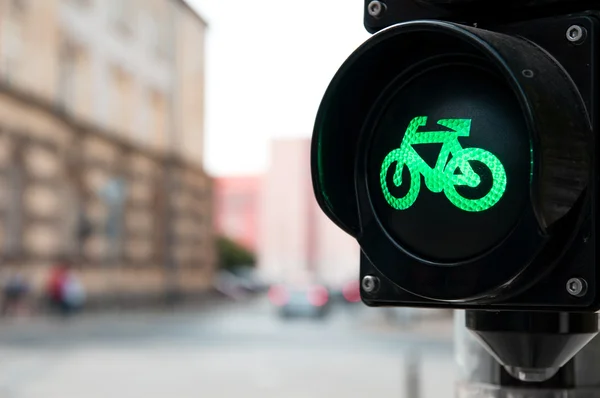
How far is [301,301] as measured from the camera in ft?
116

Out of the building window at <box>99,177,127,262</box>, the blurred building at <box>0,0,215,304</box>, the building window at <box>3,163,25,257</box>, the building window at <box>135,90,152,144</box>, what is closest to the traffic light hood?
the blurred building at <box>0,0,215,304</box>

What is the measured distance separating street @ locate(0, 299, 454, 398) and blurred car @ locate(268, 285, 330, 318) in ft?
11.6

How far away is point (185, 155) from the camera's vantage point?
152ft

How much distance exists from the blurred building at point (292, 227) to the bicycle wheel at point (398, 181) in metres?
90.2

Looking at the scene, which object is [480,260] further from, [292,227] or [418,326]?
[292,227]

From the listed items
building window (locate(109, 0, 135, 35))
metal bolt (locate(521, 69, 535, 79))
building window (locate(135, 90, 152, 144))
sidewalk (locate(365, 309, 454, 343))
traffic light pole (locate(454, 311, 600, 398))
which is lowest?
sidewalk (locate(365, 309, 454, 343))

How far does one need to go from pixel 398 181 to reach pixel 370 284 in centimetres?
15

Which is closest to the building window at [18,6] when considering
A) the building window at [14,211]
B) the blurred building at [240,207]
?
the building window at [14,211]

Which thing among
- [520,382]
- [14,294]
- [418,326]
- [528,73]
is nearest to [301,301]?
[418,326]

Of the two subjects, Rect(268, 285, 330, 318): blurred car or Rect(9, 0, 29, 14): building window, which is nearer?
Rect(9, 0, 29, 14): building window

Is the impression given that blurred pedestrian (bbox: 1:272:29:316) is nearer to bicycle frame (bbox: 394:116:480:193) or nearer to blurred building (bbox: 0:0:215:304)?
blurred building (bbox: 0:0:215:304)

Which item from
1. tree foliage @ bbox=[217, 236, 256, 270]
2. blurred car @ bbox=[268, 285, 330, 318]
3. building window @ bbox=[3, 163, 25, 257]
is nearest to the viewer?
building window @ bbox=[3, 163, 25, 257]

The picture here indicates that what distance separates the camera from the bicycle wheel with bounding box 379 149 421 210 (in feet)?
4.11

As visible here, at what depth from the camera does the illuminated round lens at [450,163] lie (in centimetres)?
117
